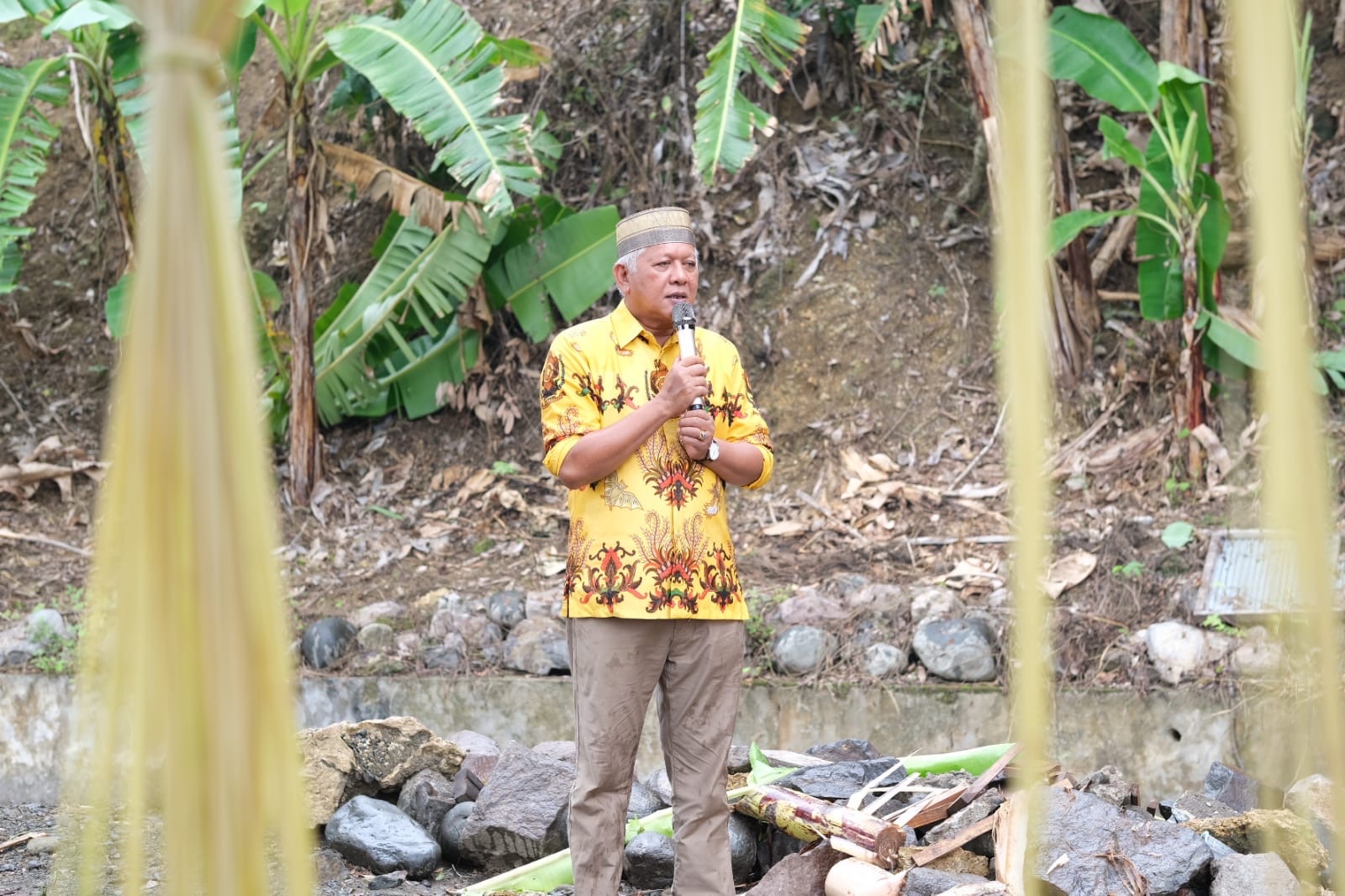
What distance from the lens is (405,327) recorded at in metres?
8.38

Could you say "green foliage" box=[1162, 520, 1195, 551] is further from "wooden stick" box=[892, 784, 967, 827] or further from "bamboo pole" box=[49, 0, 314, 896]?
"bamboo pole" box=[49, 0, 314, 896]

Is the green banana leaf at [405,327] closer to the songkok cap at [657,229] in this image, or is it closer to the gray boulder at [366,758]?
the gray boulder at [366,758]

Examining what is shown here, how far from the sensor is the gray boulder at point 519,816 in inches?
168

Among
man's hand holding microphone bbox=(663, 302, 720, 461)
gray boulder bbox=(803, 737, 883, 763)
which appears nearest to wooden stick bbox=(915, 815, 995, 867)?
gray boulder bbox=(803, 737, 883, 763)

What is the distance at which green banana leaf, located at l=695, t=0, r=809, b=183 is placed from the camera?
643 cm

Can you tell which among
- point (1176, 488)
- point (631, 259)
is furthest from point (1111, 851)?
point (1176, 488)

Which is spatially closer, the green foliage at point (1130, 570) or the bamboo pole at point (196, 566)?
the bamboo pole at point (196, 566)

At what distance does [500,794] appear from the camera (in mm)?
4387

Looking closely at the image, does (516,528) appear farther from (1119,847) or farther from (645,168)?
(1119,847)

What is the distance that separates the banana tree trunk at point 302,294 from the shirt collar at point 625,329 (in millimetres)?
4729

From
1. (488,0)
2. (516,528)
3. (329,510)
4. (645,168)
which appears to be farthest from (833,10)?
(329,510)

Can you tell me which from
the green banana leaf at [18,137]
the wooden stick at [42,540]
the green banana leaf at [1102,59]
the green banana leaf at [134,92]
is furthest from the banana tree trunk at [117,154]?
the green banana leaf at [1102,59]

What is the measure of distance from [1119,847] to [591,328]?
1999 mm

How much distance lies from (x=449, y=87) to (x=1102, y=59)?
3.19m
